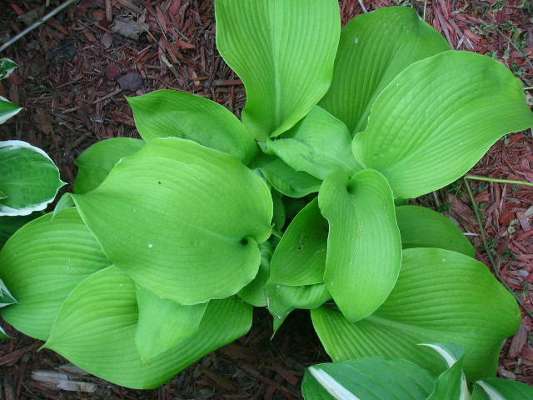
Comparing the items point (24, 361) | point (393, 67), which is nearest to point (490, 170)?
point (393, 67)

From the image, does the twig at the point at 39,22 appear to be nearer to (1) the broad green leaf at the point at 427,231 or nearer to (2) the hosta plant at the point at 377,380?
(1) the broad green leaf at the point at 427,231

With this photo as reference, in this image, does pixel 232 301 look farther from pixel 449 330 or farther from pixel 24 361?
pixel 24 361

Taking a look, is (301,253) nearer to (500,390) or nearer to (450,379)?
(450,379)

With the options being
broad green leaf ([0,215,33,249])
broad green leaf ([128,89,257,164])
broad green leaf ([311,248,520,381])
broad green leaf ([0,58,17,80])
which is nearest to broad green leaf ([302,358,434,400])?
broad green leaf ([311,248,520,381])

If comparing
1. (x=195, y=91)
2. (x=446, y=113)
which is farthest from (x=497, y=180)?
(x=195, y=91)

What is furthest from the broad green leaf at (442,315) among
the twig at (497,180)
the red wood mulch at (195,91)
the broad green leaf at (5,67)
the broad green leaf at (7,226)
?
the broad green leaf at (5,67)

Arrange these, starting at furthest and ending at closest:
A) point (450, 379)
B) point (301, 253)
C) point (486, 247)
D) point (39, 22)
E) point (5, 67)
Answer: point (39, 22), point (486, 247), point (5, 67), point (301, 253), point (450, 379)

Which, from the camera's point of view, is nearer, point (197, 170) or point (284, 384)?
point (197, 170)
